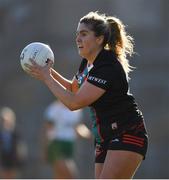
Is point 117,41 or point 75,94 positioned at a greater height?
point 117,41

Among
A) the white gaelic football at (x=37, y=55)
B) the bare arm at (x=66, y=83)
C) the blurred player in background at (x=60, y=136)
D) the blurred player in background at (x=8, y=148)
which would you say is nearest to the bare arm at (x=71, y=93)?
the white gaelic football at (x=37, y=55)

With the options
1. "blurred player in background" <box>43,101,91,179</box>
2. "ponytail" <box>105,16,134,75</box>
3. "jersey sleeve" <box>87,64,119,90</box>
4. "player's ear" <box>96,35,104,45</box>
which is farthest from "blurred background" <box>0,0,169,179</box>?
"jersey sleeve" <box>87,64,119,90</box>

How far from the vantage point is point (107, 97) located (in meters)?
8.32

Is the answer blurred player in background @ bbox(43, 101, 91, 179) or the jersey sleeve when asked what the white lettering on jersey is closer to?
the jersey sleeve

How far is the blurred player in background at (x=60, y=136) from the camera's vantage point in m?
13.7

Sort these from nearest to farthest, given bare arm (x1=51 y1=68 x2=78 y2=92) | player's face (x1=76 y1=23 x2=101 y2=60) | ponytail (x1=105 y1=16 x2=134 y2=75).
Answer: player's face (x1=76 y1=23 x2=101 y2=60)
ponytail (x1=105 y1=16 x2=134 y2=75)
bare arm (x1=51 y1=68 x2=78 y2=92)

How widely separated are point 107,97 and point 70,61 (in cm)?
1646

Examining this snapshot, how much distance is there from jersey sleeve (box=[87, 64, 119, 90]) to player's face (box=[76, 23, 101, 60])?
21 centimetres

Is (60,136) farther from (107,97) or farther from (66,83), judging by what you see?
(107,97)

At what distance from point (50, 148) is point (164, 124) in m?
9.70

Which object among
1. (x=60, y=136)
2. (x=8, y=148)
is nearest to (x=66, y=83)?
(x=60, y=136)

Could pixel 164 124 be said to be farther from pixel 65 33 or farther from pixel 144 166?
pixel 65 33

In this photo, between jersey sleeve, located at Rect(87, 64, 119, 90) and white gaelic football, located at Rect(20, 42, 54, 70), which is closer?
jersey sleeve, located at Rect(87, 64, 119, 90)

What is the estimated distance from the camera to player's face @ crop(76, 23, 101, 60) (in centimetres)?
844
